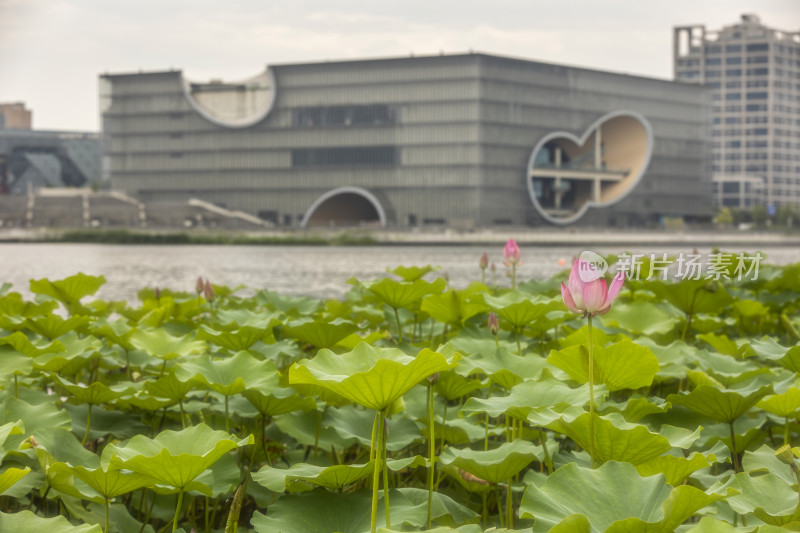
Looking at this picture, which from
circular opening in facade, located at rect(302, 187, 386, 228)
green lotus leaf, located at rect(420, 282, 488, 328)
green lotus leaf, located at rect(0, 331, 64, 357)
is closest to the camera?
green lotus leaf, located at rect(0, 331, 64, 357)

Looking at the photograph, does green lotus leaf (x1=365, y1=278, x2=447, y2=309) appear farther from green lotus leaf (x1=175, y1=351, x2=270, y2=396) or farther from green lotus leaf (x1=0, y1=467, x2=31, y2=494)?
green lotus leaf (x1=0, y1=467, x2=31, y2=494)

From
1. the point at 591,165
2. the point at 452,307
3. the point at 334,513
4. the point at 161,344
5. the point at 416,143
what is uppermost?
the point at 416,143

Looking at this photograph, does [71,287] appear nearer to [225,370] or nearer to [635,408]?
[225,370]

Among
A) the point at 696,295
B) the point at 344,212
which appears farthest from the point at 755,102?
the point at 696,295

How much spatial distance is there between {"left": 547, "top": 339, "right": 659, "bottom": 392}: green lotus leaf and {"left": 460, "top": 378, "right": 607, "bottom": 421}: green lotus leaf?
76 millimetres

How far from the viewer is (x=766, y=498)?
2141mm

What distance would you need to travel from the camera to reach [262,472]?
8.23ft

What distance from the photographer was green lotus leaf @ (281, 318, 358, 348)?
3783mm

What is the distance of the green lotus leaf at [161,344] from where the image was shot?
3.82 meters

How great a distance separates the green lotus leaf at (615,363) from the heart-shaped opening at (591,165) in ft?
241

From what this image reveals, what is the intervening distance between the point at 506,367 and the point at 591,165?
79.6 metres

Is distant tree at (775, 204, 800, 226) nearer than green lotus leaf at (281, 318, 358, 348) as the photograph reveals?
No

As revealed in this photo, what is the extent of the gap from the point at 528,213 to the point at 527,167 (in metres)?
3.68

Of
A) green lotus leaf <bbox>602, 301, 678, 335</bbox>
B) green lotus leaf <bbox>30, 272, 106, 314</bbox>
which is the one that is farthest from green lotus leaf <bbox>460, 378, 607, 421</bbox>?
green lotus leaf <bbox>30, 272, 106, 314</bbox>
